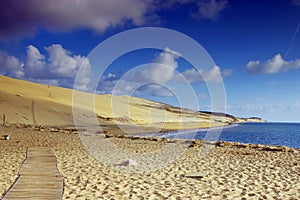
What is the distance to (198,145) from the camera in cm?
2058

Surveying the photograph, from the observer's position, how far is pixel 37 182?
8.77 meters

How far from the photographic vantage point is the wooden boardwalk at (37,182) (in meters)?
7.54

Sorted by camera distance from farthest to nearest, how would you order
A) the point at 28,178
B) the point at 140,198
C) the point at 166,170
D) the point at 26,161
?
1. the point at 26,161
2. the point at 166,170
3. the point at 28,178
4. the point at 140,198

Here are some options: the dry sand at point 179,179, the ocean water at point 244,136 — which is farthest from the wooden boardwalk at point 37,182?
the ocean water at point 244,136

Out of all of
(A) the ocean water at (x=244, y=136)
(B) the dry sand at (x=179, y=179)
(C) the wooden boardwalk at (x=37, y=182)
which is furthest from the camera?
(A) the ocean water at (x=244, y=136)

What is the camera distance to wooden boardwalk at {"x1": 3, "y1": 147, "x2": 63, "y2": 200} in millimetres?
7543

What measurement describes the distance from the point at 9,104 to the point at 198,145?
151 feet

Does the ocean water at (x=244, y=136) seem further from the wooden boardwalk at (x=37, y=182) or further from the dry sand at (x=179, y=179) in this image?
the wooden boardwalk at (x=37, y=182)

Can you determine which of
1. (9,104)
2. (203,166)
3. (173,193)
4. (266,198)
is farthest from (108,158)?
(9,104)

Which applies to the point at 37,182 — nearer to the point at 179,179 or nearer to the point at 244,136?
the point at 179,179

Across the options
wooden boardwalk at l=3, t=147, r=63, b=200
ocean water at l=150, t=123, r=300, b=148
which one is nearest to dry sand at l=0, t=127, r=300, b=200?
wooden boardwalk at l=3, t=147, r=63, b=200

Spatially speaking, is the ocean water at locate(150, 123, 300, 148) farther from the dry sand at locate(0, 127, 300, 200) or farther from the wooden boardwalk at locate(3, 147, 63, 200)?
the wooden boardwalk at locate(3, 147, 63, 200)

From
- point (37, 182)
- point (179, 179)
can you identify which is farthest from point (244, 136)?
point (37, 182)

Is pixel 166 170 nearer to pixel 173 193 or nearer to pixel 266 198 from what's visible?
pixel 173 193
